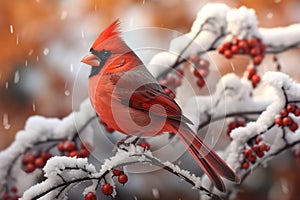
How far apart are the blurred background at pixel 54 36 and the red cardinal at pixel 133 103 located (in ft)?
1.72

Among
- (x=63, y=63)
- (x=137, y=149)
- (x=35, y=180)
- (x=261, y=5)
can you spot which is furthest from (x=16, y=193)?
(x=261, y=5)

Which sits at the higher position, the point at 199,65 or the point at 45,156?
the point at 199,65

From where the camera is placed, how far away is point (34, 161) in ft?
2.68

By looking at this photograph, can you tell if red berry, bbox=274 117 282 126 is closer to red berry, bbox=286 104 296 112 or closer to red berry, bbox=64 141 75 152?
red berry, bbox=286 104 296 112

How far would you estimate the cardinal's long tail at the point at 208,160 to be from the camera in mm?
640

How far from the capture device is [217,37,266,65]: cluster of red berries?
0.82 m

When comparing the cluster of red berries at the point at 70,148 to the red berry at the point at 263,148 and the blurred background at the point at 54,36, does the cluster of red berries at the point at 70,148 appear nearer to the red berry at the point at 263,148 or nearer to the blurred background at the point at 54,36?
the red berry at the point at 263,148

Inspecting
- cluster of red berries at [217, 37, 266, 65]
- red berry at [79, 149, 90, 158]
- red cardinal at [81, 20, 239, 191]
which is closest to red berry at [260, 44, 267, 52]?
cluster of red berries at [217, 37, 266, 65]

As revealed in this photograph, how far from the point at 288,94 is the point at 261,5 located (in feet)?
1.88

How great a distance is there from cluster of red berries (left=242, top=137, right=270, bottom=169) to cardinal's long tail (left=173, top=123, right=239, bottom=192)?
0.34 feet

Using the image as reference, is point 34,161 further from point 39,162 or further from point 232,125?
point 232,125

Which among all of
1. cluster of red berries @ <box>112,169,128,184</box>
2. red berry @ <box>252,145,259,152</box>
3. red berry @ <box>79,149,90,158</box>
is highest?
cluster of red berries @ <box>112,169,128,184</box>

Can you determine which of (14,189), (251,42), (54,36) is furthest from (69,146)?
(54,36)

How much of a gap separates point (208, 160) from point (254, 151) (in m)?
0.14
